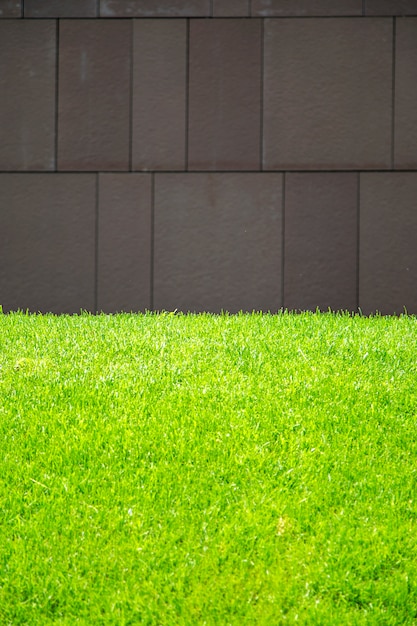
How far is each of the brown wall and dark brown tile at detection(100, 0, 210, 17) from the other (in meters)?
0.02

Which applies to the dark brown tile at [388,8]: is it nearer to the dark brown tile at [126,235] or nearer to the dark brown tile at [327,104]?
the dark brown tile at [327,104]

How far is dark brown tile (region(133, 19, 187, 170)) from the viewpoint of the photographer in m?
10.4

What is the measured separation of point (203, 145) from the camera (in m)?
10.4

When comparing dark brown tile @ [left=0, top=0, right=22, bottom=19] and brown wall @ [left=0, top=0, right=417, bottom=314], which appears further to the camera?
dark brown tile @ [left=0, top=0, right=22, bottom=19]

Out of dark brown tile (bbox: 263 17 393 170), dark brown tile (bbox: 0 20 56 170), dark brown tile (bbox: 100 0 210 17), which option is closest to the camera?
dark brown tile (bbox: 263 17 393 170)

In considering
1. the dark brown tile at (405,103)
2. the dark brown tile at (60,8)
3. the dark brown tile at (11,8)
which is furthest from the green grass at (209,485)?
the dark brown tile at (11,8)

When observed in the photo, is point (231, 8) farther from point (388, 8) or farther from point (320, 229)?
point (320, 229)

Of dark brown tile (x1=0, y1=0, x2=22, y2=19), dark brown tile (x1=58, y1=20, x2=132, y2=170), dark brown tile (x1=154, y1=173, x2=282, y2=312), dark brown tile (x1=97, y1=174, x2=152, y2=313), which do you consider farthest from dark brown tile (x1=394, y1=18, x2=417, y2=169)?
dark brown tile (x1=0, y1=0, x2=22, y2=19)

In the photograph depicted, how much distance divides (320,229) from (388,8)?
11.1 ft

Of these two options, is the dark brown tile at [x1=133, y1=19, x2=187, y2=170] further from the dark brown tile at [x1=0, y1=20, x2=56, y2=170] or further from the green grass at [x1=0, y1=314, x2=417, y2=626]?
the green grass at [x1=0, y1=314, x2=417, y2=626]

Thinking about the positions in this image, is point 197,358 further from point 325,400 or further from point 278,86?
point 278,86

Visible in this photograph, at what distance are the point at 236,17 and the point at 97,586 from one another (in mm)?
8819

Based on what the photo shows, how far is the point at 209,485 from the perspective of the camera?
4473 mm

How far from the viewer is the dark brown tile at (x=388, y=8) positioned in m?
10.3
